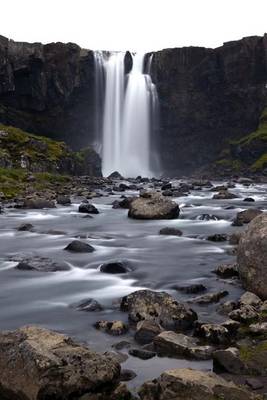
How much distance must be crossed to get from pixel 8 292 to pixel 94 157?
90.5m

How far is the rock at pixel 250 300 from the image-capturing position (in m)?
12.7

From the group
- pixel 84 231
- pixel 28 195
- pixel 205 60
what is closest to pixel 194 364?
pixel 84 231

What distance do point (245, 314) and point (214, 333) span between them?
145cm

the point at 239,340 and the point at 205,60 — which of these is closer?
the point at 239,340

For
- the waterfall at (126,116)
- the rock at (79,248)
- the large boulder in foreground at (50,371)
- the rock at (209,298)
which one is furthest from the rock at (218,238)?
the waterfall at (126,116)

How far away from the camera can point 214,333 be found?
418 inches

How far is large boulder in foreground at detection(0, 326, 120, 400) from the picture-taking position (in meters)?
7.78

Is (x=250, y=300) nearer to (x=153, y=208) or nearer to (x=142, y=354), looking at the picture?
(x=142, y=354)

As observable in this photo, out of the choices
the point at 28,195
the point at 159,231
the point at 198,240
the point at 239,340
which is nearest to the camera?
the point at 239,340

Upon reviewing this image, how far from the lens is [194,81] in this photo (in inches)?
5512

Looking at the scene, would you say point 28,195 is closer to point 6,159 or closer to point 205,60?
point 6,159

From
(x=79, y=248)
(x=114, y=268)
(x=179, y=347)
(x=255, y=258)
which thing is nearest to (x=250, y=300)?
(x=255, y=258)

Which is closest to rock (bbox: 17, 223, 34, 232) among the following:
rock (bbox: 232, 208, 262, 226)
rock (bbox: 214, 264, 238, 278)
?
rock (bbox: 232, 208, 262, 226)

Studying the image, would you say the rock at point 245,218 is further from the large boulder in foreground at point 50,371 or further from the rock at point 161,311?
the large boulder in foreground at point 50,371
